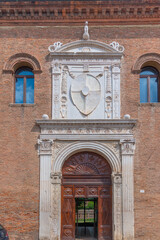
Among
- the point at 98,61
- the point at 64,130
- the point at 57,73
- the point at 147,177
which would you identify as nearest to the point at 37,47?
the point at 57,73

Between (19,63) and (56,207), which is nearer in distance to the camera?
(56,207)

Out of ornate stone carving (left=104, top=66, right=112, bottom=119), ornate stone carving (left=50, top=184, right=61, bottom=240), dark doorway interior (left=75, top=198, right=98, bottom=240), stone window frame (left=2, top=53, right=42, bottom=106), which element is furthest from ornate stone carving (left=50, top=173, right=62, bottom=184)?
dark doorway interior (left=75, top=198, right=98, bottom=240)

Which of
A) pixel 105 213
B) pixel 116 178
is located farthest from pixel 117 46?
pixel 105 213

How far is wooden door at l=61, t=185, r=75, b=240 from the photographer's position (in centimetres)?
1133

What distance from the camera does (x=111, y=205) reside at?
11430 millimetres

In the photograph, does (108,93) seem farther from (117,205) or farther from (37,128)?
(117,205)

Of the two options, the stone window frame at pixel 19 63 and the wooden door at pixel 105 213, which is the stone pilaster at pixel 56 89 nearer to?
the stone window frame at pixel 19 63

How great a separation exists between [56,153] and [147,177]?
3.32m

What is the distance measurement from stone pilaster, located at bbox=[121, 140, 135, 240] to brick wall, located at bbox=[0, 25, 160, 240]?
0.67 feet

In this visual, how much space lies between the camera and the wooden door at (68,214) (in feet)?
37.2

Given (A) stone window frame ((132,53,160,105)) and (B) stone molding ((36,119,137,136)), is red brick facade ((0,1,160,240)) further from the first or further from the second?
(B) stone molding ((36,119,137,136))

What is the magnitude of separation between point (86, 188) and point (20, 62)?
208 inches

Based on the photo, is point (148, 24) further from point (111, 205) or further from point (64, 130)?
point (111, 205)

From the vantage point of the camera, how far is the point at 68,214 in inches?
449
